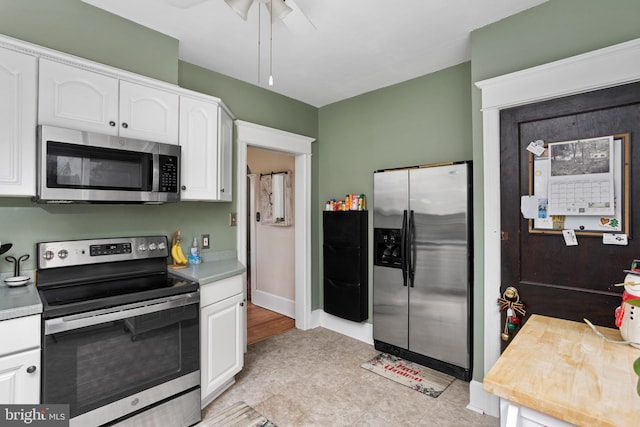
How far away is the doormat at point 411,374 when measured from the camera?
2.54 meters

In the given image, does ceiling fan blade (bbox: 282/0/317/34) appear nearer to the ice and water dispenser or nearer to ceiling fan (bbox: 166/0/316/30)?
ceiling fan (bbox: 166/0/316/30)

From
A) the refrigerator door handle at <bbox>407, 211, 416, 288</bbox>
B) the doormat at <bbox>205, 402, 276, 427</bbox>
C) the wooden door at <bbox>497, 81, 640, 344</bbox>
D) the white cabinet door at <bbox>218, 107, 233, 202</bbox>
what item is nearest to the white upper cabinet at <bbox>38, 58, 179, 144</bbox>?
A: the white cabinet door at <bbox>218, 107, 233, 202</bbox>

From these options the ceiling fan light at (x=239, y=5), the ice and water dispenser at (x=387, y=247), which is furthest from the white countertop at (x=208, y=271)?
the ceiling fan light at (x=239, y=5)

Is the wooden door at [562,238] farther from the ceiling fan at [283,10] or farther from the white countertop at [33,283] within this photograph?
the white countertop at [33,283]

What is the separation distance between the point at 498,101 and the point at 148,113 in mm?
2338

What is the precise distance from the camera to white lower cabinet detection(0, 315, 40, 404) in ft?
4.67

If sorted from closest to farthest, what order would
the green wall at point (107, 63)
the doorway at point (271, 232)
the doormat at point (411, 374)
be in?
the green wall at point (107, 63)
the doormat at point (411, 374)
the doorway at point (271, 232)

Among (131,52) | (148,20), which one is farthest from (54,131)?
(148,20)

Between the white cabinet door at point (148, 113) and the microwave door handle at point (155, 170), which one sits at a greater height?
the white cabinet door at point (148, 113)

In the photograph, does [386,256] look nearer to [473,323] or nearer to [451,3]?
[473,323]

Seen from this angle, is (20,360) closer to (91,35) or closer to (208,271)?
(208,271)

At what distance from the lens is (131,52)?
87.9 inches

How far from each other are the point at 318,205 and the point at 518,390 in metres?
3.08

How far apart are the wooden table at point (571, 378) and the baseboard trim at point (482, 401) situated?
1.06m
